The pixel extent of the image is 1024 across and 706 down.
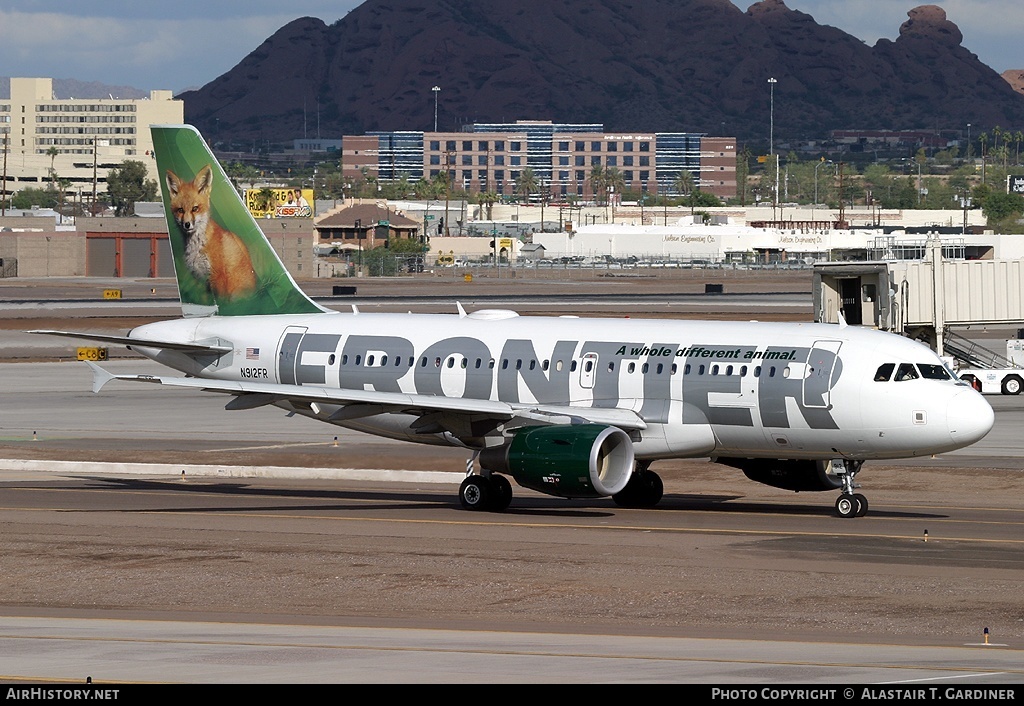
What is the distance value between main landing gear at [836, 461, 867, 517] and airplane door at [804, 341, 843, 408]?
191cm

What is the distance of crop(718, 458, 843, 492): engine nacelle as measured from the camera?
36.5m

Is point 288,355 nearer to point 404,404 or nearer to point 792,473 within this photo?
point 404,404

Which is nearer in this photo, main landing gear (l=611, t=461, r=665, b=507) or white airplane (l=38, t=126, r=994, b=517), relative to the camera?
white airplane (l=38, t=126, r=994, b=517)

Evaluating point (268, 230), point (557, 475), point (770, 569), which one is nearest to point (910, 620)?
point (770, 569)

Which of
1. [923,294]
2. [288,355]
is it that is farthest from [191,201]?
[923,294]

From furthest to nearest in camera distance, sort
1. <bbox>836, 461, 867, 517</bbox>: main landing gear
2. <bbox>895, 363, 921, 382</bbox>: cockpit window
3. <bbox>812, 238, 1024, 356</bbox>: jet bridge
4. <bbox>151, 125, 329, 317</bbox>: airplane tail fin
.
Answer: <bbox>812, 238, 1024, 356</bbox>: jet bridge, <bbox>151, 125, 329, 317</bbox>: airplane tail fin, <bbox>836, 461, 867, 517</bbox>: main landing gear, <bbox>895, 363, 921, 382</bbox>: cockpit window

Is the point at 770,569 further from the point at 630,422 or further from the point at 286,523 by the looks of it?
the point at 286,523

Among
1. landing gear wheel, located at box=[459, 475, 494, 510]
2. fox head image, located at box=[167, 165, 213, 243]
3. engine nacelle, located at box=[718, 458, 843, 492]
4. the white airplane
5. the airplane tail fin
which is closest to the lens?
the white airplane

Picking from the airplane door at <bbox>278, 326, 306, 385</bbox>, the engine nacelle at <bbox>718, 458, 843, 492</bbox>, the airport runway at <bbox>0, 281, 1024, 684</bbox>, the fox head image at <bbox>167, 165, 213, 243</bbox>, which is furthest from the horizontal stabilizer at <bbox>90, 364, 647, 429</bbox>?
the fox head image at <bbox>167, 165, 213, 243</bbox>

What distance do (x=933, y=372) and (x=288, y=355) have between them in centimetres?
1574

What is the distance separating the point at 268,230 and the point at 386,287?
27.8 m

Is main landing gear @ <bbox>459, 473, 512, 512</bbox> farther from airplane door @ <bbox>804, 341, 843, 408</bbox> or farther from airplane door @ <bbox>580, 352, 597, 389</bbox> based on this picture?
airplane door @ <bbox>804, 341, 843, 408</bbox>

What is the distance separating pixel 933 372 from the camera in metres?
34.2

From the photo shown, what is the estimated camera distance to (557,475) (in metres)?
34.2
